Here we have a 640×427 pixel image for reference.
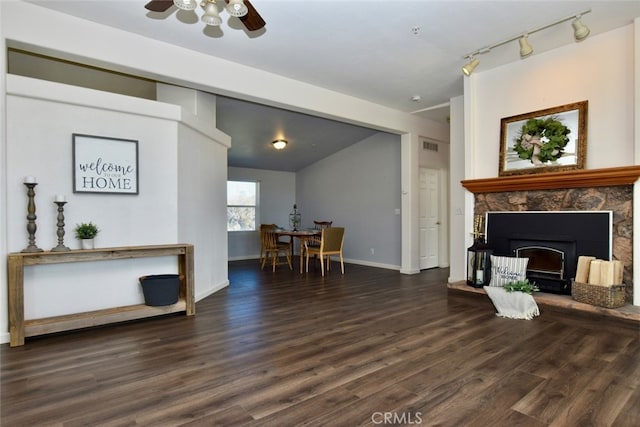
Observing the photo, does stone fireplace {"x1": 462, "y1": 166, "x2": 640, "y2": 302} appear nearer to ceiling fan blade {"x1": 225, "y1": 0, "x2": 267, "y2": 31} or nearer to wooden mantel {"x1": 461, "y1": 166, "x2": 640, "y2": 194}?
wooden mantel {"x1": 461, "y1": 166, "x2": 640, "y2": 194}

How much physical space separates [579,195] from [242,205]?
667 centimetres

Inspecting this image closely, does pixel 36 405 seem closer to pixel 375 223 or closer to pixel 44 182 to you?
pixel 44 182

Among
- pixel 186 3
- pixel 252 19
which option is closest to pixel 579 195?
pixel 252 19

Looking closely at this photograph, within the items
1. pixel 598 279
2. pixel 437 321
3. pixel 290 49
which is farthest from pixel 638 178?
pixel 290 49

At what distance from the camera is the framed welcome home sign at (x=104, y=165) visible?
132 inches

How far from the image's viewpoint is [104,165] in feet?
11.4

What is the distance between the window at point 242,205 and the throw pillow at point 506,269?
19.3 ft

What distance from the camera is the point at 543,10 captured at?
10.8 ft

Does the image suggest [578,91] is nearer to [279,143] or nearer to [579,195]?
[579,195]

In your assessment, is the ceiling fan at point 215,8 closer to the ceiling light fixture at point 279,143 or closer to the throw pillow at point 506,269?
the throw pillow at point 506,269

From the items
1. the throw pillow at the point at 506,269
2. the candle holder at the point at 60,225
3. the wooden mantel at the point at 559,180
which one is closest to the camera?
the candle holder at the point at 60,225

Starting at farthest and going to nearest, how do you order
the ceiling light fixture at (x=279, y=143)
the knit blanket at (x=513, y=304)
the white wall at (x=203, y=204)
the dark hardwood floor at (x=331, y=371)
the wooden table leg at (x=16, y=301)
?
the ceiling light fixture at (x=279, y=143) < the white wall at (x=203, y=204) < the knit blanket at (x=513, y=304) < the wooden table leg at (x=16, y=301) < the dark hardwood floor at (x=331, y=371)

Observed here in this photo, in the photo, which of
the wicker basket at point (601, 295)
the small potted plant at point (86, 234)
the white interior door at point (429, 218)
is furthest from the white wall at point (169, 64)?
the wicker basket at point (601, 295)

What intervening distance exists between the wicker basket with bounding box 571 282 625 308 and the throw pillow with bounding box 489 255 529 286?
1.66 feet
